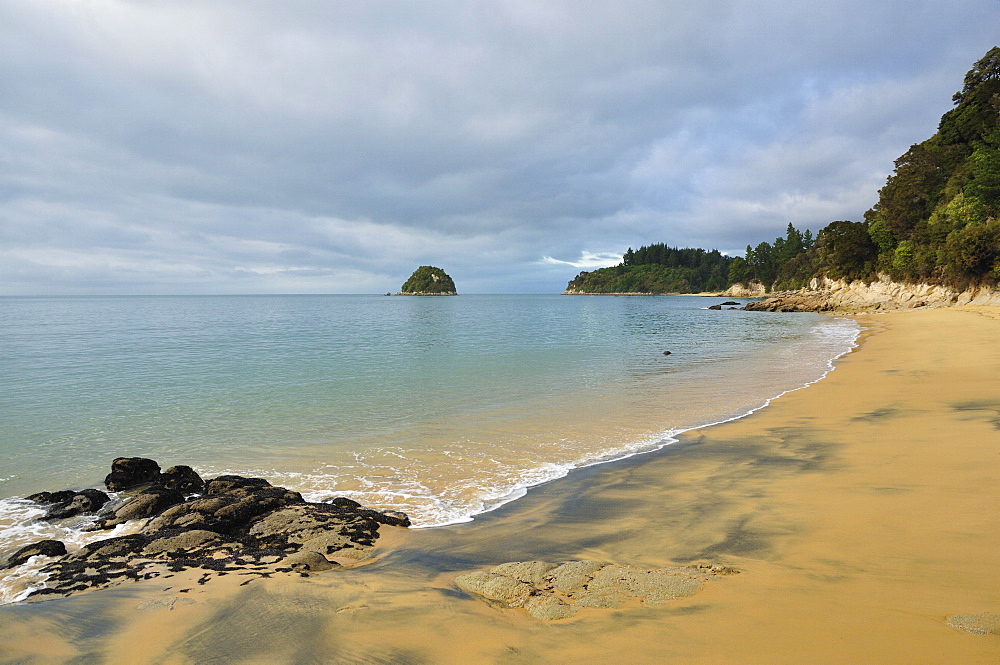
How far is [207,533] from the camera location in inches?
240

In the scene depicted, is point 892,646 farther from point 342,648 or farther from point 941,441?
Result: point 941,441

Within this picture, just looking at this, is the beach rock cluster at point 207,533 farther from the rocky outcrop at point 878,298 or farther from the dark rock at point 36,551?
the rocky outcrop at point 878,298

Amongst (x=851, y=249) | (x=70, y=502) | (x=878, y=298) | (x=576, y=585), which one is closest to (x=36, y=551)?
(x=70, y=502)

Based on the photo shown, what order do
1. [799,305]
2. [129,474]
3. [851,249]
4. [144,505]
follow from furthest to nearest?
[799,305]
[851,249]
[129,474]
[144,505]

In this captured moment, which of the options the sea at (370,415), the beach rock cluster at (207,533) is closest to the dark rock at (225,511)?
the beach rock cluster at (207,533)

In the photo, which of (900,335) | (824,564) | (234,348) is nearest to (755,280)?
(900,335)

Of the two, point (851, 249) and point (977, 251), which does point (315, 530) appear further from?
point (851, 249)

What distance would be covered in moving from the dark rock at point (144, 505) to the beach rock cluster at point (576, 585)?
18.1ft

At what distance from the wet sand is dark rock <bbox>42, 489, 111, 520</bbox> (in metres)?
3.61

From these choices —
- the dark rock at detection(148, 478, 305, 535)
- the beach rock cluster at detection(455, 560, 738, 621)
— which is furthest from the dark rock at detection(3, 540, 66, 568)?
the beach rock cluster at detection(455, 560, 738, 621)

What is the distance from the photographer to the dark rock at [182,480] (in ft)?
26.9

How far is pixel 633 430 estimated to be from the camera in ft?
37.9

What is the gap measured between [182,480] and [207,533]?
9.67 feet

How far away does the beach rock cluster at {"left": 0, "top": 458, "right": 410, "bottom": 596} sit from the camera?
5.27 m
